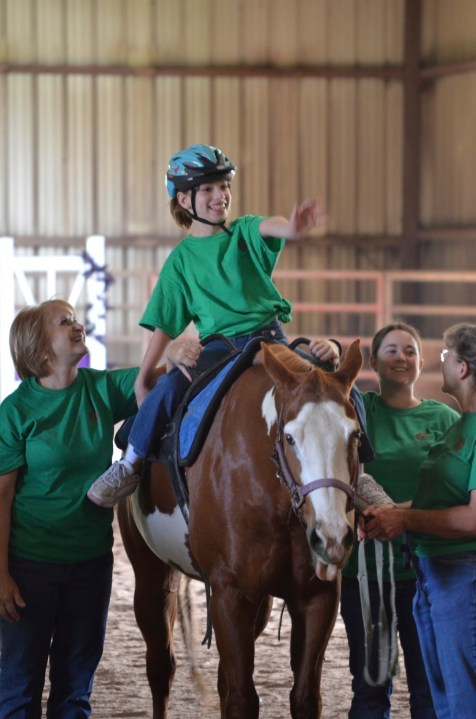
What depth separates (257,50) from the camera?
15977 mm

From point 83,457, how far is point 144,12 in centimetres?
1341

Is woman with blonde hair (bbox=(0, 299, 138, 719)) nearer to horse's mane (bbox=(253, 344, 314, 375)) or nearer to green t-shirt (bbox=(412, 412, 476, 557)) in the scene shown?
horse's mane (bbox=(253, 344, 314, 375))

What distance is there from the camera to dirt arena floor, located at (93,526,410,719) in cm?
450

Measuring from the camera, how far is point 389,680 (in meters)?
3.57

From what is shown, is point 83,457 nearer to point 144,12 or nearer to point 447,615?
point 447,615

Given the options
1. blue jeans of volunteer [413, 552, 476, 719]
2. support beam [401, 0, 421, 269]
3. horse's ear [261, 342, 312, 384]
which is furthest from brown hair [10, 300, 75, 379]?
support beam [401, 0, 421, 269]

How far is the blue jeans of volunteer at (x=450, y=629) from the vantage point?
116 inches

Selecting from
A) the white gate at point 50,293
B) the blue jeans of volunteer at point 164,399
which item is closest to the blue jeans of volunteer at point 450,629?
the blue jeans of volunteer at point 164,399

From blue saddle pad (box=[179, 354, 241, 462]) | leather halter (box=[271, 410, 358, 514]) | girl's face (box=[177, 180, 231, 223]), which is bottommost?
leather halter (box=[271, 410, 358, 514])

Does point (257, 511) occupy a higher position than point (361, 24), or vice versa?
point (361, 24)

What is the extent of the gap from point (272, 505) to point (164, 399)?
67cm

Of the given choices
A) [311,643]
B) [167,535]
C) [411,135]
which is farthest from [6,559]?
[411,135]

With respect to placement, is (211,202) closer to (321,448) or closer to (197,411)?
(197,411)

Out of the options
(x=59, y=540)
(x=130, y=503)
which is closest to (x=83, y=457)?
(x=59, y=540)
